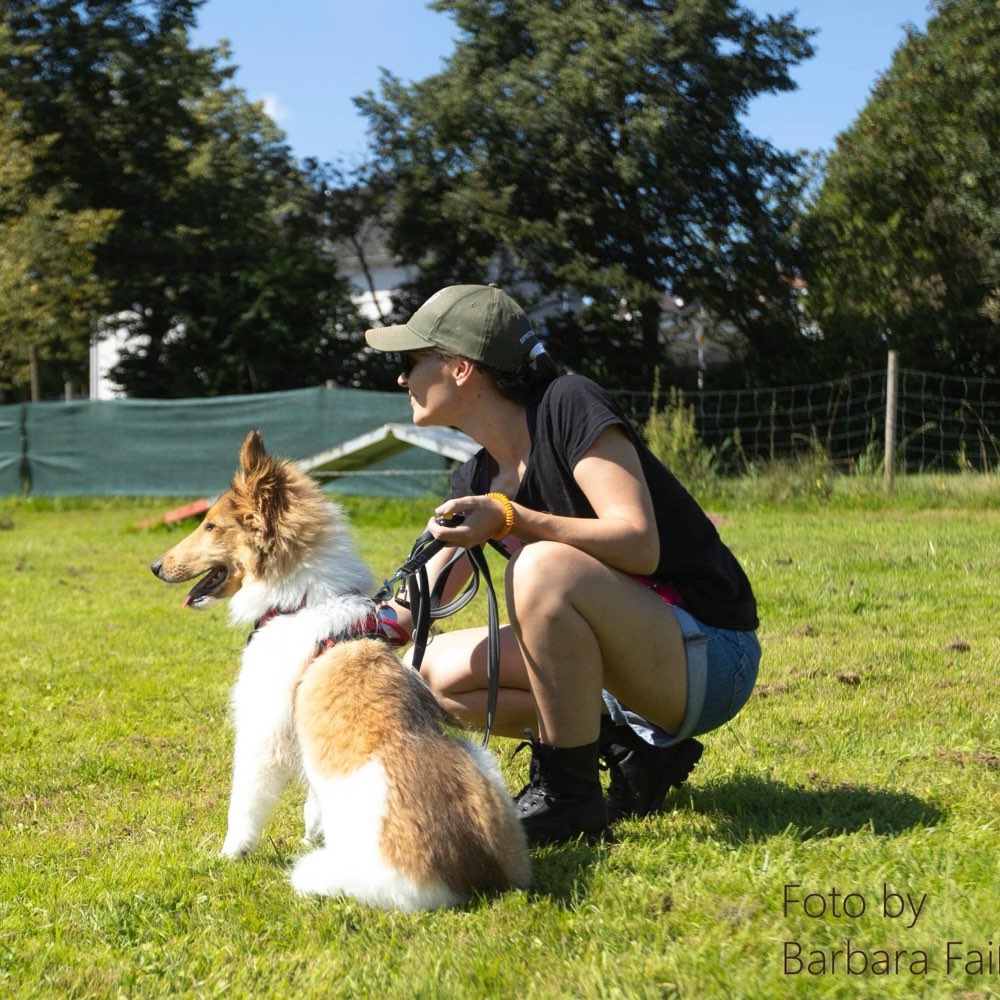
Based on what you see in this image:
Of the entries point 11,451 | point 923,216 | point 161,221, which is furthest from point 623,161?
point 11,451

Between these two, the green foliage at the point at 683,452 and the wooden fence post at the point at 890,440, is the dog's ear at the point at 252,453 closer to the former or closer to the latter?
the wooden fence post at the point at 890,440

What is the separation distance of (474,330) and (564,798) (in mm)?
1429

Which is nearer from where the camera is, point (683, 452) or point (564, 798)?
point (564, 798)

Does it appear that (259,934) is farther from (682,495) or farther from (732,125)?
(732,125)

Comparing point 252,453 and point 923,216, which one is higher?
point 923,216

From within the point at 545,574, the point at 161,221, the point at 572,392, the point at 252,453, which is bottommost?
the point at 545,574

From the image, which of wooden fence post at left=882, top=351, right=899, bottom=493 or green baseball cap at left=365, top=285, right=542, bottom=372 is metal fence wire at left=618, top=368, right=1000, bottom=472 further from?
green baseball cap at left=365, top=285, right=542, bottom=372

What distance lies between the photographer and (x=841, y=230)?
24812mm

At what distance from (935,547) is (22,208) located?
2163 cm

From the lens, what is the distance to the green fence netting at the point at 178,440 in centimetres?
1742

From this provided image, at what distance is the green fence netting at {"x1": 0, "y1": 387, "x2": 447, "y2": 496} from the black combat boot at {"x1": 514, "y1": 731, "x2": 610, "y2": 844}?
12731 mm

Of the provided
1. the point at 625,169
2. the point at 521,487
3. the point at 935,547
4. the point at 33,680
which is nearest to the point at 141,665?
the point at 33,680

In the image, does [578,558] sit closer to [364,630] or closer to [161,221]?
[364,630]

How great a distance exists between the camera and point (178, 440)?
18859 millimetres
